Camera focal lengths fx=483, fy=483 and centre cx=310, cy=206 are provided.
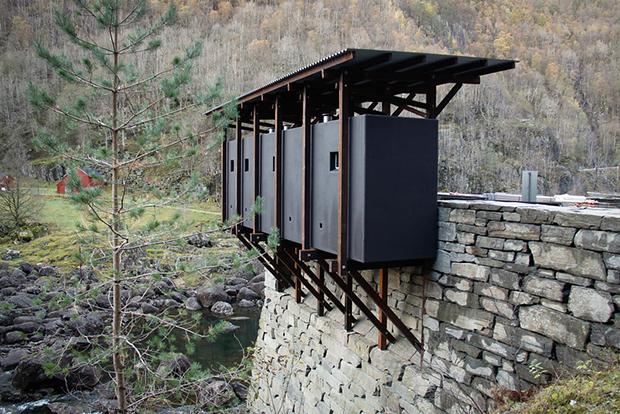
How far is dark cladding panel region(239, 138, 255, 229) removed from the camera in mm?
9641

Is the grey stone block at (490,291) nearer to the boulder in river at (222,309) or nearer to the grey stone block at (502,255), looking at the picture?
the grey stone block at (502,255)

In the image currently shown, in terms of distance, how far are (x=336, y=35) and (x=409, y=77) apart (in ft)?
260

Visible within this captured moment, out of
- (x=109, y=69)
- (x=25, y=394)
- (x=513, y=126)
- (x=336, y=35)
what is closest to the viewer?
(x=109, y=69)

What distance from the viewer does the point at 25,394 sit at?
13250mm

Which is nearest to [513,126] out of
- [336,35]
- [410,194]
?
[336,35]

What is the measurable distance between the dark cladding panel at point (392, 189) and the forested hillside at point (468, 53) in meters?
19.7

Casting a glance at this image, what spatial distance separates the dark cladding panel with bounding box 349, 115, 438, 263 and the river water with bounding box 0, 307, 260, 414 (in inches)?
271

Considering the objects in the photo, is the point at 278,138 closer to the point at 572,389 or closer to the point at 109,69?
the point at 109,69

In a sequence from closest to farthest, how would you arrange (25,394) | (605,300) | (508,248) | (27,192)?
(605,300) → (508,248) → (25,394) → (27,192)

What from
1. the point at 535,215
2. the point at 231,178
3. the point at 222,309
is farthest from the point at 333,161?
the point at 222,309

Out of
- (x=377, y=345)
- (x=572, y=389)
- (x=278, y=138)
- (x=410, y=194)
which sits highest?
(x=278, y=138)

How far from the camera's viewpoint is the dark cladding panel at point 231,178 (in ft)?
34.7

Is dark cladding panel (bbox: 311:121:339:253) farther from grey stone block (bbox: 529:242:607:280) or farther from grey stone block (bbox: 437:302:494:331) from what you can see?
grey stone block (bbox: 529:242:607:280)

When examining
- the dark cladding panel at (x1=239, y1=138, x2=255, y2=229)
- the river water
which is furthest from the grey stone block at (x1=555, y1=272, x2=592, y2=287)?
the river water
